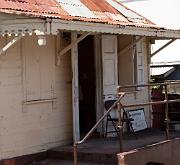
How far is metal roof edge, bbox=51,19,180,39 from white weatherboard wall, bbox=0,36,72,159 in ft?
4.09

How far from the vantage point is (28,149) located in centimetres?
932

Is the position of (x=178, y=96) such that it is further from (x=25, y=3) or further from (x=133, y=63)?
(x=25, y=3)

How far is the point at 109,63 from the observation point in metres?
11.1

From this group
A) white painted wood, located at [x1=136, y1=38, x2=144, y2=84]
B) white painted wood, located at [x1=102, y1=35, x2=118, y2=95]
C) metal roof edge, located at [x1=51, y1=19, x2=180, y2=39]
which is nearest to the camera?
metal roof edge, located at [x1=51, y1=19, x2=180, y2=39]

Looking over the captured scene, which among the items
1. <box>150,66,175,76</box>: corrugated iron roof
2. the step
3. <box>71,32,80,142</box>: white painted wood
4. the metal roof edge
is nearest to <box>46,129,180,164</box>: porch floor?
the step

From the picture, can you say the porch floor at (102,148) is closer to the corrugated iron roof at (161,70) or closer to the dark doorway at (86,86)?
the dark doorway at (86,86)

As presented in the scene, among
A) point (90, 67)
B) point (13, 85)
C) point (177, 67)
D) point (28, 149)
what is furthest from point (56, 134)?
point (177, 67)

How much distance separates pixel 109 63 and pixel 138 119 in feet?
5.78

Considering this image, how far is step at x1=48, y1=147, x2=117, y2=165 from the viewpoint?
29.3 ft

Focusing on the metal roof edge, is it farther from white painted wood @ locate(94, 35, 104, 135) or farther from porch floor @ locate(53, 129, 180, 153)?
porch floor @ locate(53, 129, 180, 153)

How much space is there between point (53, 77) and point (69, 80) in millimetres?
476

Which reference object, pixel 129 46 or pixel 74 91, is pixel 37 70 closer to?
pixel 74 91

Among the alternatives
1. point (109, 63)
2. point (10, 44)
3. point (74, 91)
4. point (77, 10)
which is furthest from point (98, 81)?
point (10, 44)

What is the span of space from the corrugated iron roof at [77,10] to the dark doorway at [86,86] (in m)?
1.13
